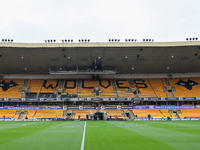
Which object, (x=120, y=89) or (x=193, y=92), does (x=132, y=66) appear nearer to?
(x=120, y=89)

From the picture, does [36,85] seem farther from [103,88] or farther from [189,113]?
[189,113]

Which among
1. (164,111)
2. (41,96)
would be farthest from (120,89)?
(41,96)

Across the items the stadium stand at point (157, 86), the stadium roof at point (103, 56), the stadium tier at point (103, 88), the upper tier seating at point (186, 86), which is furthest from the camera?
the stadium stand at point (157, 86)

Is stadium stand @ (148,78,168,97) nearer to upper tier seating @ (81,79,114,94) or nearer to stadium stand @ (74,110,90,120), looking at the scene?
upper tier seating @ (81,79,114,94)

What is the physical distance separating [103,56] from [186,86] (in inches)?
991

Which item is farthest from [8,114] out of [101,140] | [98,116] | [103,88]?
[101,140]

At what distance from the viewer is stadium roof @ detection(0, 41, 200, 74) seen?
135ft

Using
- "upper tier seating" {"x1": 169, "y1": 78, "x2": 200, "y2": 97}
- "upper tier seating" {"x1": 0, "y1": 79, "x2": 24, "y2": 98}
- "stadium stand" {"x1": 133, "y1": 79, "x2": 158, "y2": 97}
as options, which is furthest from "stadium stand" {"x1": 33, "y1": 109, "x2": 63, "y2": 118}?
"upper tier seating" {"x1": 169, "y1": 78, "x2": 200, "y2": 97}

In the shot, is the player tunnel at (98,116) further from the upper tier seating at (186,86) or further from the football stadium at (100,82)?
the upper tier seating at (186,86)

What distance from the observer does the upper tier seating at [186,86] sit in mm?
48438

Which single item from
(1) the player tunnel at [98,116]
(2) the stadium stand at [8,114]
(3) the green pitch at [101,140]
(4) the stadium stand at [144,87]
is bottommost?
(1) the player tunnel at [98,116]

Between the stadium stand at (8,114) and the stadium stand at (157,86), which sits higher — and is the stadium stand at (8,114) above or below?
below

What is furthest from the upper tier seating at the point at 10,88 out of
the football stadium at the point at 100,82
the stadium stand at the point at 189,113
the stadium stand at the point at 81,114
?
the stadium stand at the point at 189,113

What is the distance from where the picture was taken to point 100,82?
54781 mm
